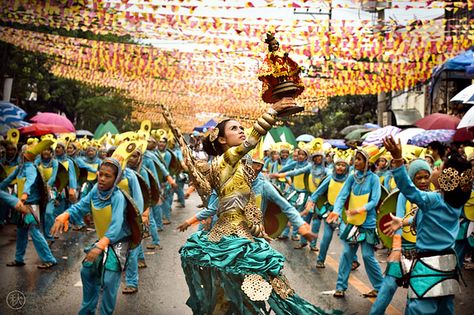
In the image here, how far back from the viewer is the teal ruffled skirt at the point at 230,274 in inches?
199

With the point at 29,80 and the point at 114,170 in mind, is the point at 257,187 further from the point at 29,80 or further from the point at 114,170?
the point at 29,80

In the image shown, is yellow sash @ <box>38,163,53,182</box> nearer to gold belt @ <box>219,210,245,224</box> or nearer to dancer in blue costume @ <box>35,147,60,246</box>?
dancer in blue costume @ <box>35,147,60,246</box>

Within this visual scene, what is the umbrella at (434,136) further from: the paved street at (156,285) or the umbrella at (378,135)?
the paved street at (156,285)

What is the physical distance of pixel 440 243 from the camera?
579cm

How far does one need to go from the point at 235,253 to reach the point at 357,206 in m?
4.49

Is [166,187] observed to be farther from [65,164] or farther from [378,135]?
[378,135]

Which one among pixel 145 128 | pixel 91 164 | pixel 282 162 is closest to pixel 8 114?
pixel 91 164

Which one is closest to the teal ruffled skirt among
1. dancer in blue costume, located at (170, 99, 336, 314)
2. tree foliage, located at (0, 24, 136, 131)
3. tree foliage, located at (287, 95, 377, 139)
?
dancer in blue costume, located at (170, 99, 336, 314)

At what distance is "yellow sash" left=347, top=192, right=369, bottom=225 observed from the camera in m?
9.12

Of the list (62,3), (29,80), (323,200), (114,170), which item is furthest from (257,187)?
(29,80)

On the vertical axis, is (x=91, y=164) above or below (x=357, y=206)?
below

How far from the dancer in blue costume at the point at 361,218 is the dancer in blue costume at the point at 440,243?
2821 millimetres

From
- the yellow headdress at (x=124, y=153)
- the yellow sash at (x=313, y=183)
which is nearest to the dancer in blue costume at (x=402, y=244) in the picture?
the yellow headdress at (x=124, y=153)

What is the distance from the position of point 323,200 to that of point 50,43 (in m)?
9.37
